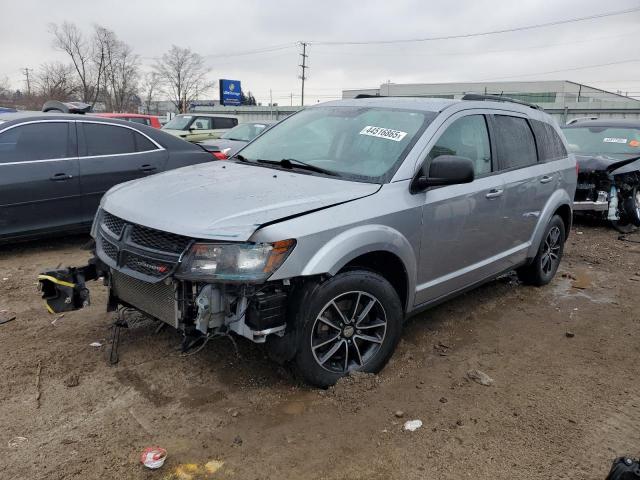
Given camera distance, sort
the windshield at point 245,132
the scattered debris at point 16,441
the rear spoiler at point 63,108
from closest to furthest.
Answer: the scattered debris at point 16,441 → the rear spoiler at point 63,108 → the windshield at point 245,132

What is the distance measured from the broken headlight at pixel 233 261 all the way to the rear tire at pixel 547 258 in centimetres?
346

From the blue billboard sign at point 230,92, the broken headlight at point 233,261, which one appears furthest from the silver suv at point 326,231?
the blue billboard sign at point 230,92

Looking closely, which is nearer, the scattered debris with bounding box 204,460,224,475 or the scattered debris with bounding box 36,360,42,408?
the scattered debris with bounding box 204,460,224,475

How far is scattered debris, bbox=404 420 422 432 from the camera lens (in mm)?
2896

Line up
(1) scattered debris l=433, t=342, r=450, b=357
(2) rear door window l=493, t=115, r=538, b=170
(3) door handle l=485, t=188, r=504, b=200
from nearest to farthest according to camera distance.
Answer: (1) scattered debris l=433, t=342, r=450, b=357
(3) door handle l=485, t=188, r=504, b=200
(2) rear door window l=493, t=115, r=538, b=170

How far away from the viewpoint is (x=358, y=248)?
3.05m

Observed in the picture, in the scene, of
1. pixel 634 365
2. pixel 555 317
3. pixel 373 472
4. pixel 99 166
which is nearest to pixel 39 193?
pixel 99 166

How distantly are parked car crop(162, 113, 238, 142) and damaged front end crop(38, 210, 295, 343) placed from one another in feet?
39.4

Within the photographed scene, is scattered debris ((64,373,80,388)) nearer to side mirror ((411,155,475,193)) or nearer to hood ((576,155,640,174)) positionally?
side mirror ((411,155,475,193))

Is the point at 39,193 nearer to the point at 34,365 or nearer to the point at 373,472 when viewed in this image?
the point at 34,365

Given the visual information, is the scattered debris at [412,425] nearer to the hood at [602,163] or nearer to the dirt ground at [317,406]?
the dirt ground at [317,406]

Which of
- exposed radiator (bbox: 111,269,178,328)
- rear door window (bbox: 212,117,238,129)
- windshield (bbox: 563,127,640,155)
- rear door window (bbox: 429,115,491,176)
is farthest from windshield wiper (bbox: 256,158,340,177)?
rear door window (bbox: 212,117,238,129)

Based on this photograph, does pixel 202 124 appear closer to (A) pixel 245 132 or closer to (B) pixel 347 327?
(A) pixel 245 132

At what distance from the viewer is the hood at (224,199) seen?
2.74 metres
